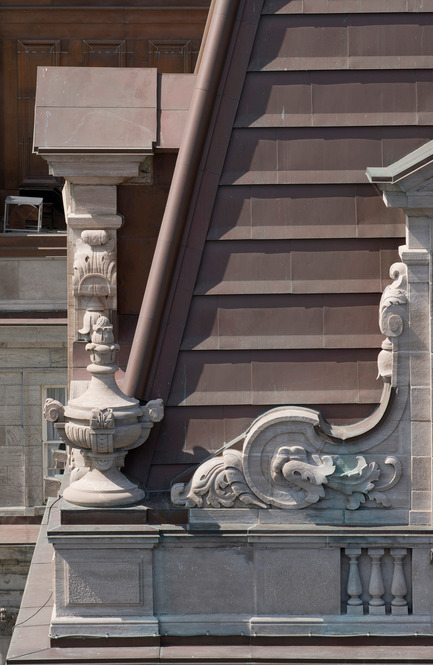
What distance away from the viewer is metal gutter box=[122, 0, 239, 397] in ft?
40.4

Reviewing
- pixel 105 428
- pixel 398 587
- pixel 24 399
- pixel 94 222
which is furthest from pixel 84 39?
pixel 398 587

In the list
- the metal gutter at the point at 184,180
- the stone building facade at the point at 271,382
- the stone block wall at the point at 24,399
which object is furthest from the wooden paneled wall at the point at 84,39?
the metal gutter at the point at 184,180

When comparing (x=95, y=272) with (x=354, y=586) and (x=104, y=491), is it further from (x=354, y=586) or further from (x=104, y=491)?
(x=354, y=586)

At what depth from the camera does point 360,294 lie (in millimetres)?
12445

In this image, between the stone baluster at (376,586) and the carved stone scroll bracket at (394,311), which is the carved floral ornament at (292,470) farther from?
the stone baluster at (376,586)

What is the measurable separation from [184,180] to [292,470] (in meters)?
2.96

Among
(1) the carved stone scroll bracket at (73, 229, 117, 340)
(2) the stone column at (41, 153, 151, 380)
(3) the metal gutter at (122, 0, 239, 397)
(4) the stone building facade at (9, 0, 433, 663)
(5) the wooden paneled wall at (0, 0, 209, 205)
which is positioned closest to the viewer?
(4) the stone building facade at (9, 0, 433, 663)

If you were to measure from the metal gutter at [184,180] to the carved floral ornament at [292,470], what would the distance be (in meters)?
1.19

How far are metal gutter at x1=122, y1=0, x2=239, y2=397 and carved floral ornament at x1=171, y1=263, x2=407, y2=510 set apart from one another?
119cm

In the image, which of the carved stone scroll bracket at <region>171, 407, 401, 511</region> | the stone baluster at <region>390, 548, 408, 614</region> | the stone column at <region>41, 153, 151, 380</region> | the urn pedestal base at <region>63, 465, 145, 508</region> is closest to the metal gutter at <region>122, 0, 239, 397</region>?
the stone column at <region>41, 153, 151, 380</region>

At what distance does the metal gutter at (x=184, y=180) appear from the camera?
12.3m

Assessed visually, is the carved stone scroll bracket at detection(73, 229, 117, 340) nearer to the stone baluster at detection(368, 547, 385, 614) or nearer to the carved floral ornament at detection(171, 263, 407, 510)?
the carved floral ornament at detection(171, 263, 407, 510)

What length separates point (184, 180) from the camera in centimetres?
1235

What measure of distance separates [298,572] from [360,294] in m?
2.73
